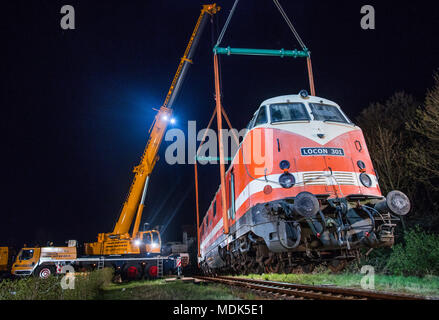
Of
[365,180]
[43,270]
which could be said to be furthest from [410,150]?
[43,270]

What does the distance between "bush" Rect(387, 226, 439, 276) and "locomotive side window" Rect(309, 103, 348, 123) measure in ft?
13.0

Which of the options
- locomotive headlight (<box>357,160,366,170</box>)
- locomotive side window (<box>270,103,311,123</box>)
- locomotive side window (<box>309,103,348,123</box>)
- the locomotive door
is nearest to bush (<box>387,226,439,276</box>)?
locomotive headlight (<box>357,160,366,170</box>)

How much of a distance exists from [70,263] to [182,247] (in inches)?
325

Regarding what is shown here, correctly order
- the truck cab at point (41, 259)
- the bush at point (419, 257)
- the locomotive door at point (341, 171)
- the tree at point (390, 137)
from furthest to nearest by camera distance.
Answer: the truck cab at point (41, 259), the tree at point (390, 137), the bush at point (419, 257), the locomotive door at point (341, 171)

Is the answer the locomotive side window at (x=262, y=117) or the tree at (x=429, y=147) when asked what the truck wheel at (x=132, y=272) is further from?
the tree at (x=429, y=147)

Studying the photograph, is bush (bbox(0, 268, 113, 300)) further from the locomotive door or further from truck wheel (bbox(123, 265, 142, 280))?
truck wheel (bbox(123, 265, 142, 280))

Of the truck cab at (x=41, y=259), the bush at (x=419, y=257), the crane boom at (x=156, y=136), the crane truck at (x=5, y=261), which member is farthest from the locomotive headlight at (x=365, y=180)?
the crane truck at (x=5, y=261)

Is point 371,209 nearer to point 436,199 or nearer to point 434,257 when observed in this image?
point 434,257

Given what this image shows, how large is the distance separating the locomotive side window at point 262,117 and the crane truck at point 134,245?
A: 997 cm

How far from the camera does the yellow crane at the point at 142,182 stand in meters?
16.1

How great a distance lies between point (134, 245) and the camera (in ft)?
52.6

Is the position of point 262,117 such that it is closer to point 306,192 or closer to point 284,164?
point 284,164
